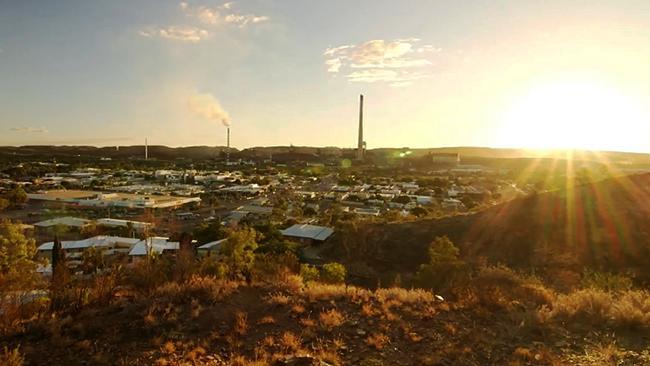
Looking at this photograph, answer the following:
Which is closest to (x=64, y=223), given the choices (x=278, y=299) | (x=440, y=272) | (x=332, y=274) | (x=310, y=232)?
(x=310, y=232)

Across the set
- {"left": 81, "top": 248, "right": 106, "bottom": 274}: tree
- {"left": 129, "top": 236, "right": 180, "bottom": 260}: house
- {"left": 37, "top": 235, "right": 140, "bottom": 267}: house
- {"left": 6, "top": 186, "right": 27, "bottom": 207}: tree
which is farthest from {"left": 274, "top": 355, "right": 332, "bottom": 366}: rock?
{"left": 6, "top": 186, "right": 27, "bottom": 207}: tree

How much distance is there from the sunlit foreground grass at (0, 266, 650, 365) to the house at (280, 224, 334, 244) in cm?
2011

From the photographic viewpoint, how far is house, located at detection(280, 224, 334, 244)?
2825 centimetres

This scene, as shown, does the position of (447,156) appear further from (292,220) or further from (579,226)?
(579,226)

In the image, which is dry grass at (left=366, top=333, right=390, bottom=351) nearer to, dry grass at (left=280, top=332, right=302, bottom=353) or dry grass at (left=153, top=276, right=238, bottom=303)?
dry grass at (left=280, top=332, right=302, bottom=353)

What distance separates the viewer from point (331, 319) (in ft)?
21.1

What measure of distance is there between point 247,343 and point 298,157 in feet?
479

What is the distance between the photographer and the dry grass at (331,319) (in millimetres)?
6321

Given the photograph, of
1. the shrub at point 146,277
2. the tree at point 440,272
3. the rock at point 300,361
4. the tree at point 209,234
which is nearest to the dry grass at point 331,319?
the rock at point 300,361

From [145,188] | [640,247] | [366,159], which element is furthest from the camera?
[366,159]

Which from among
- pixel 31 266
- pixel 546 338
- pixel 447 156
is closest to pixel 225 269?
pixel 546 338

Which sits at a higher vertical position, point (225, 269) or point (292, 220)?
point (225, 269)

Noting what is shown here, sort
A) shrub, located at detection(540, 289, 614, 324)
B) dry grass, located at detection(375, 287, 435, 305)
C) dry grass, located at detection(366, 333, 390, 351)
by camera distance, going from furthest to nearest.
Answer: dry grass, located at detection(375, 287, 435, 305) < shrub, located at detection(540, 289, 614, 324) < dry grass, located at detection(366, 333, 390, 351)

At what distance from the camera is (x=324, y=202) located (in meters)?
52.7
